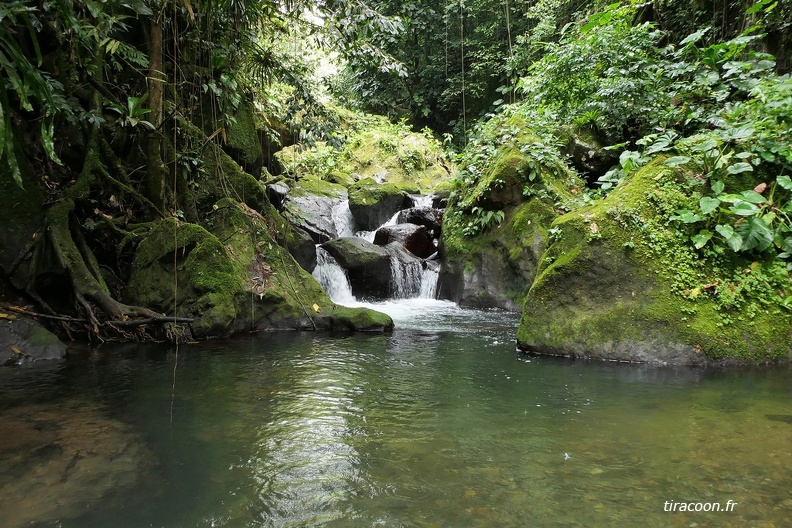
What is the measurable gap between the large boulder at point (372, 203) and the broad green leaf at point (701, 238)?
29.8ft

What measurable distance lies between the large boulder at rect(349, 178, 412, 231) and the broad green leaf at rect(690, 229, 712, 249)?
910cm

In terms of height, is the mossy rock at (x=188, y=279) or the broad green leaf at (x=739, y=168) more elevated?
the broad green leaf at (x=739, y=168)

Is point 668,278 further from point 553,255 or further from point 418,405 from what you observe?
point 418,405

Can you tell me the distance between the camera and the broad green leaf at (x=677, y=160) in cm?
613

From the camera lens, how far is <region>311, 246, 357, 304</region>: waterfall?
1066cm

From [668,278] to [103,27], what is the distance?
22.6 ft

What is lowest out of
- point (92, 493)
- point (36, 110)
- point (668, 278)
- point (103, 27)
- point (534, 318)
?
point (92, 493)

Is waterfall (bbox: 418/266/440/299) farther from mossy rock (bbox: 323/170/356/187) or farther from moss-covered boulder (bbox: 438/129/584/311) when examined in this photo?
mossy rock (bbox: 323/170/356/187)

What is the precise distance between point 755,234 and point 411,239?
25.6ft

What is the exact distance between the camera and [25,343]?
Answer: 5688 mm

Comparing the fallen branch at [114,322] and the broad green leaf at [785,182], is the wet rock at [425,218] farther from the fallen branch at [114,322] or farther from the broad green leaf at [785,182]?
the broad green leaf at [785,182]

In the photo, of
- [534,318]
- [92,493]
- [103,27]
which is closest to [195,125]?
[103,27]

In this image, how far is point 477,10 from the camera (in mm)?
21031

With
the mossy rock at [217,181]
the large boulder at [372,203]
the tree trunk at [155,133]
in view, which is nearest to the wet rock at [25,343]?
the tree trunk at [155,133]
